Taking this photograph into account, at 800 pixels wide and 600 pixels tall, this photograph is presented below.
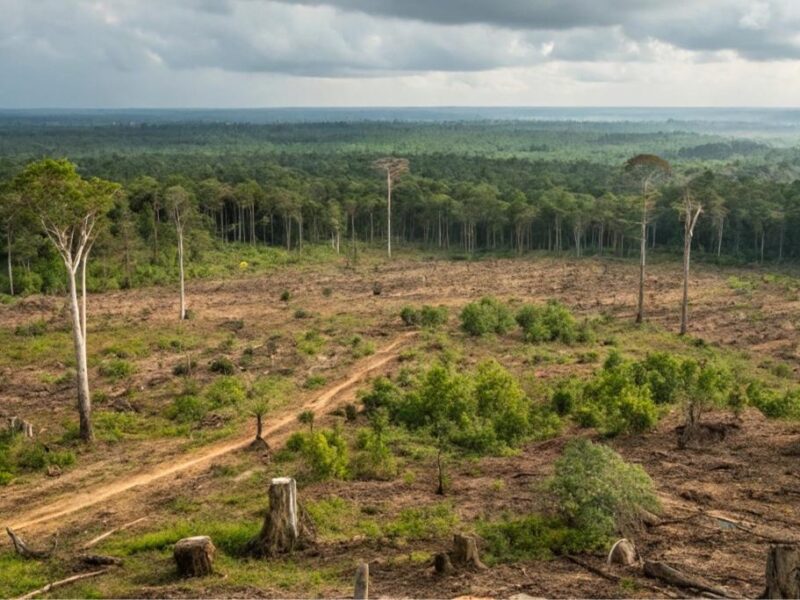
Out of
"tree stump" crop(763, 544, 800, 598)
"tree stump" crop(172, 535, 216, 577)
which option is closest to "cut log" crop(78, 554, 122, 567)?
"tree stump" crop(172, 535, 216, 577)

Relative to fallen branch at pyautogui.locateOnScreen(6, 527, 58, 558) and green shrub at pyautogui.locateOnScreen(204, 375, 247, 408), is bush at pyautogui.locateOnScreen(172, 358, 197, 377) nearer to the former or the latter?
green shrub at pyautogui.locateOnScreen(204, 375, 247, 408)

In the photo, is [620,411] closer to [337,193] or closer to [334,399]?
[334,399]

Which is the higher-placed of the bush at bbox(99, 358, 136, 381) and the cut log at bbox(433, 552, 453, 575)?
the cut log at bbox(433, 552, 453, 575)

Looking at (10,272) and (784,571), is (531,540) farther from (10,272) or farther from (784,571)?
(10,272)

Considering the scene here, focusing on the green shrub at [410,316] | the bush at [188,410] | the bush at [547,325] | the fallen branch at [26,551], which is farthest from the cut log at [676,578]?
the green shrub at [410,316]

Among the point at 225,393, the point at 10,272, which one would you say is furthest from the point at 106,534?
the point at 10,272

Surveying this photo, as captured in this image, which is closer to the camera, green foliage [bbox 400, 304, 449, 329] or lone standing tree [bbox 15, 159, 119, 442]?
lone standing tree [bbox 15, 159, 119, 442]

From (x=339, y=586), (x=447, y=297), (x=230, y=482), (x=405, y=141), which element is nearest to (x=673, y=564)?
(x=339, y=586)

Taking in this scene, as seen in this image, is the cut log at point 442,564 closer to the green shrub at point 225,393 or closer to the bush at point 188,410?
the bush at point 188,410
